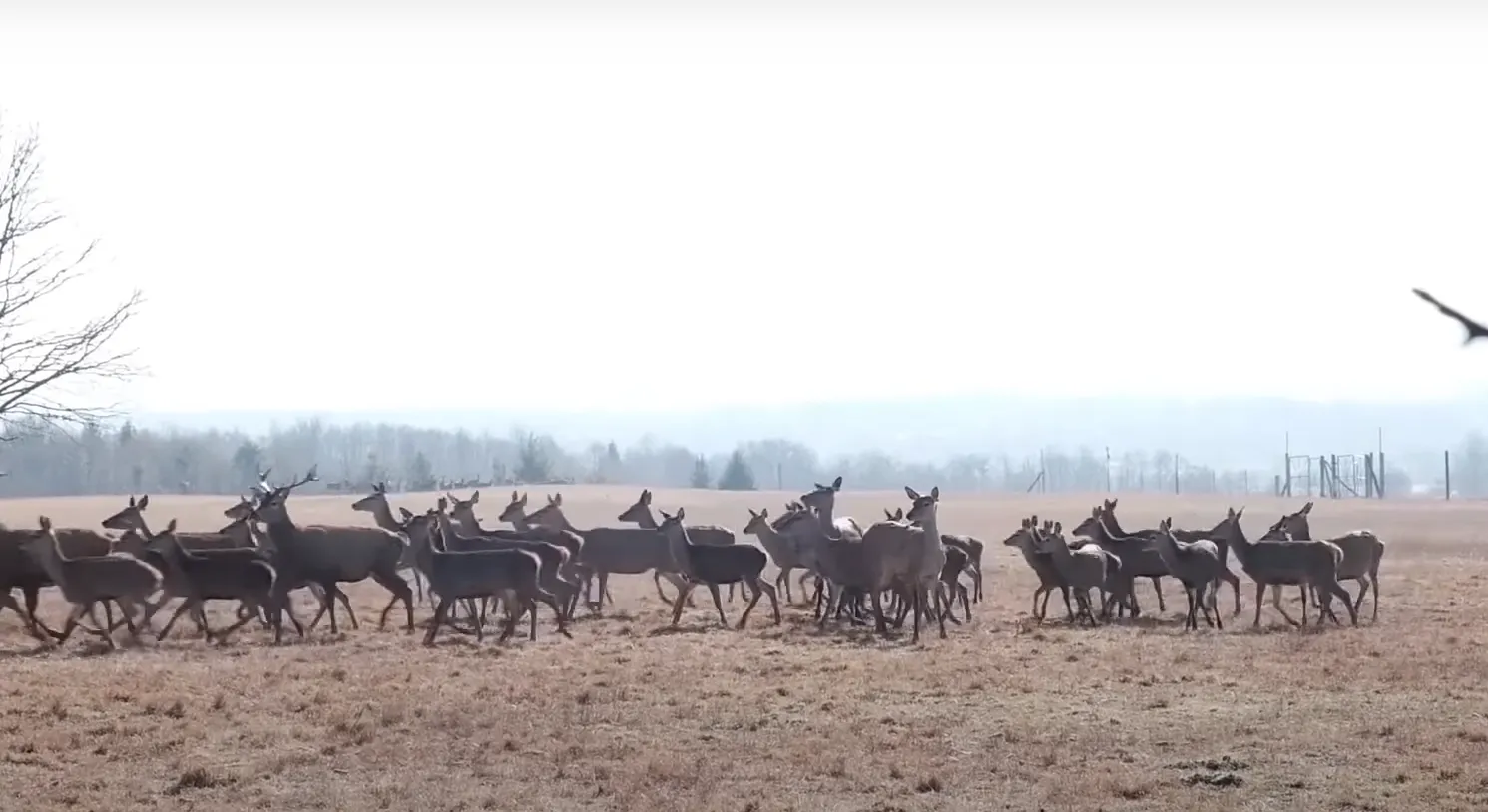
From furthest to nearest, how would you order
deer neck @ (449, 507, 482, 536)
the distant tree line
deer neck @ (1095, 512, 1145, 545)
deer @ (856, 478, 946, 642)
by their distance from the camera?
the distant tree line
deer neck @ (449, 507, 482, 536)
deer neck @ (1095, 512, 1145, 545)
deer @ (856, 478, 946, 642)

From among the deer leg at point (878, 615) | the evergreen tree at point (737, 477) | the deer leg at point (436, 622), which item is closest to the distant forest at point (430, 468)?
the evergreen tree at point (737, 477)

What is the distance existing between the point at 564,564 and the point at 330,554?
3.33 meters

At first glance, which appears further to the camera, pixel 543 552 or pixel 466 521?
pixel 466 521

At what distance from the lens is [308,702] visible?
15375mm

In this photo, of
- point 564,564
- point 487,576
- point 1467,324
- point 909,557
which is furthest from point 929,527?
point 1467,324

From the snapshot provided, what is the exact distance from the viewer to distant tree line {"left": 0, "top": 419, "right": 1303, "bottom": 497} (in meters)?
93.1

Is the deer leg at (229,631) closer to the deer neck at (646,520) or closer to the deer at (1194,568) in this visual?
the deer neck at (646,520)

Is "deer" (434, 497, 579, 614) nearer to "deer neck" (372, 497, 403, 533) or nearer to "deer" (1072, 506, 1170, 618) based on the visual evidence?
"deer neck" (372, 497, 403, 533)

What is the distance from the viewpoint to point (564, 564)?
2408 centimetres

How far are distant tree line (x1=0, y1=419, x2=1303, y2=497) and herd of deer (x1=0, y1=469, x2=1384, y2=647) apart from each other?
38664 millimetres

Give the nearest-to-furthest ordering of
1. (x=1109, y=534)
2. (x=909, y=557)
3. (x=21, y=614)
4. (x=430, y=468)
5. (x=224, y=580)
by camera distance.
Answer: (x=21, y=614)
(x=224, y=580)
(x=909, y=557)
(x=1109, y=534)
(x=430, y=468)

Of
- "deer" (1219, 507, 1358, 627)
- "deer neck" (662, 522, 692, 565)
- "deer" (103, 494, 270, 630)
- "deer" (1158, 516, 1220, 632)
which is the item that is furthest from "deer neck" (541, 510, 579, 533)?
"deer" (1219, 507, 1358, 627)

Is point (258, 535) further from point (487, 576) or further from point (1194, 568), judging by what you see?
point (1194, 568)

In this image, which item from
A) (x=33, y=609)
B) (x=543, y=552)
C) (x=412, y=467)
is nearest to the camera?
(x=33, y=609)
